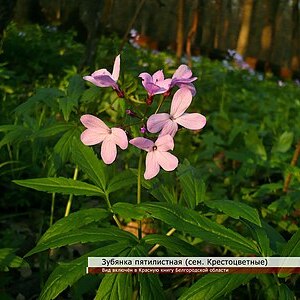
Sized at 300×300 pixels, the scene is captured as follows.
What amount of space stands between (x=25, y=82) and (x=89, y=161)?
4631 millimetres

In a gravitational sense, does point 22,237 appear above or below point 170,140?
below

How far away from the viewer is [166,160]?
1204mm

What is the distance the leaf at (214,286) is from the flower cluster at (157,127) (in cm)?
26

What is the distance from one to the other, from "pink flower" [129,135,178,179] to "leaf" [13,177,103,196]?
0.88 ft

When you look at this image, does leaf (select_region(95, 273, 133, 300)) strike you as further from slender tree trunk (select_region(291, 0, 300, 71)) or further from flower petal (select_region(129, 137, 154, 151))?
slender tree trunk (select_region(291, 0, 300, 71))

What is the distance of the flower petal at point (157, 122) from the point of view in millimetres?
1187

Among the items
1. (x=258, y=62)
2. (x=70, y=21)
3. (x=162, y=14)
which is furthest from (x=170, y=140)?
(x=162, y=14)

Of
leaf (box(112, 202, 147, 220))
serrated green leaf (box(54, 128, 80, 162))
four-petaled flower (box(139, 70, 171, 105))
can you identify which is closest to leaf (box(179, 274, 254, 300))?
leaf (box(112, 202, 147, 220))

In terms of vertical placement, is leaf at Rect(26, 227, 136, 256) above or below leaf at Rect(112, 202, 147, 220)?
below

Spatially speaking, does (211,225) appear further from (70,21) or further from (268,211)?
(70,21)

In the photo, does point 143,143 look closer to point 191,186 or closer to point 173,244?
point 173,244

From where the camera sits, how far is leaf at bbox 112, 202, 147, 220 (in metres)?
1.27

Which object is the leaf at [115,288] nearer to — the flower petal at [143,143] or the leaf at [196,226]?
the leaf at [196,226]

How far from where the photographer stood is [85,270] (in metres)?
1.18
